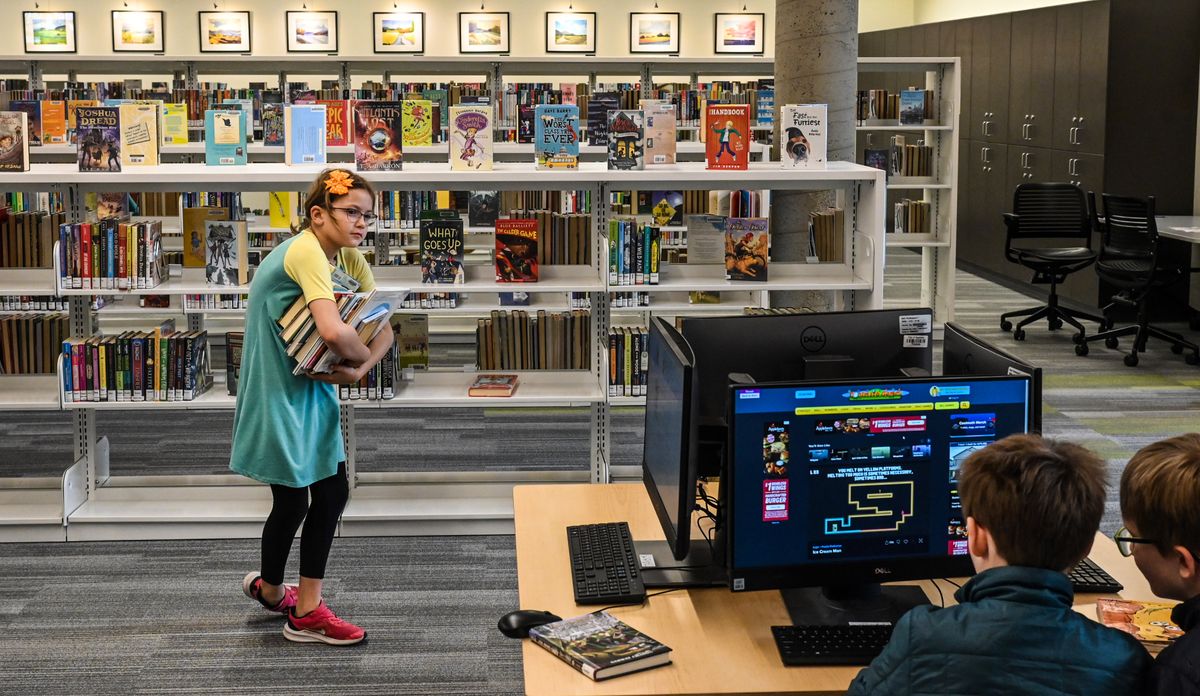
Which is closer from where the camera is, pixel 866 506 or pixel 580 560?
pixel 866 506

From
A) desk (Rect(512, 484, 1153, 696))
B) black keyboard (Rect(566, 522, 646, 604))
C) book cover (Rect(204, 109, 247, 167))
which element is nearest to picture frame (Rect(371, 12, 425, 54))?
book cover (Rect(204, 109, 247, 167))

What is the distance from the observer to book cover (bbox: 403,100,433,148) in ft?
16.3

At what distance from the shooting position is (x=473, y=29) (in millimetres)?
16000

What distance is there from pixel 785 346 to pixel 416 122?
8.81ft

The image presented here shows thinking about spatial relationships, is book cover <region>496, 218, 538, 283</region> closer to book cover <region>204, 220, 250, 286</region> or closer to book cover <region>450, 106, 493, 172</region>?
book cover <region>450, 106, 493, 172</region>

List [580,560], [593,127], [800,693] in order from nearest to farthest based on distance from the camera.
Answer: [800,693] < [580,560] < [593,127]

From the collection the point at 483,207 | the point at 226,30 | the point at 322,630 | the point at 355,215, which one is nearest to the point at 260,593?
the point at 322,630

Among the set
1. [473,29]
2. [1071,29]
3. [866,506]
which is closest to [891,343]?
[866,506]

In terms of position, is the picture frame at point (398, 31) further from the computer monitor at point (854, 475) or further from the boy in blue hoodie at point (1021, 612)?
the boy in blue hoodie at point (1021, 612)

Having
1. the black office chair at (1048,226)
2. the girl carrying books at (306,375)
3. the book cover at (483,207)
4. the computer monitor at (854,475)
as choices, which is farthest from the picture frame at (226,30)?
the computer monitor at (854,475)

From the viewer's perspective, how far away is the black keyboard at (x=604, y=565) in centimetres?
247

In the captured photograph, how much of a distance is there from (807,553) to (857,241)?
2.72m

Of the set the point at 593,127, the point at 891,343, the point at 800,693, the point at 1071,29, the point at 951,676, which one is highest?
the point at 1071,29

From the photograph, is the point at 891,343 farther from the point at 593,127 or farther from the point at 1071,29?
the point at 1071,29
